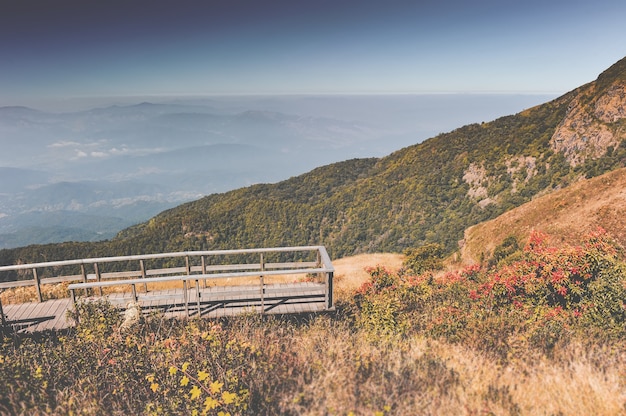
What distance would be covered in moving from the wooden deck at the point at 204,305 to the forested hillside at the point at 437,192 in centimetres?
3790


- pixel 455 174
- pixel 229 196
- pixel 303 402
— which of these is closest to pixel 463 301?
pixel 303 402

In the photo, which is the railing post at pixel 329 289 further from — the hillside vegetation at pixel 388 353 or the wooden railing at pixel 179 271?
the hillside vegetation at pixel 388 353

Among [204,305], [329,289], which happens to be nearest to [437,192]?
[329,289]

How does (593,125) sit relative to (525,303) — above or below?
above

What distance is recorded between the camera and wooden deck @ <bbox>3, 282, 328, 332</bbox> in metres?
8.57

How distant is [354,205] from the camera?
8238 centimetres

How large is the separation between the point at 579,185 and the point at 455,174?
46.9 metres

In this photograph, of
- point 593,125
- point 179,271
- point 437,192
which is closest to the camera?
point 179,271

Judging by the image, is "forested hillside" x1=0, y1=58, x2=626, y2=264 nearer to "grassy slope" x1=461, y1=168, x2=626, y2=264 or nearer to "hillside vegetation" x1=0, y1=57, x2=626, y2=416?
"grassy slope" x1=461, y1=168, x2=626, y2=264

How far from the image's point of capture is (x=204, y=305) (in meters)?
9.12

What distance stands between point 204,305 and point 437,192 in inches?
2518

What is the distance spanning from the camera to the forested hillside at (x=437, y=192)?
43.2 m

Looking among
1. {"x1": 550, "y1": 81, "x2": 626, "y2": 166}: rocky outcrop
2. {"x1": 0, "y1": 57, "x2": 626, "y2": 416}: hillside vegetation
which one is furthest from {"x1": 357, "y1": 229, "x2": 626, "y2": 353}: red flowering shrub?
{"x1": 550, "y1": 81, "x2": 626, "y2": 166}: rocky outcrop

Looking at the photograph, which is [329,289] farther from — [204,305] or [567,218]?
[567,218]
